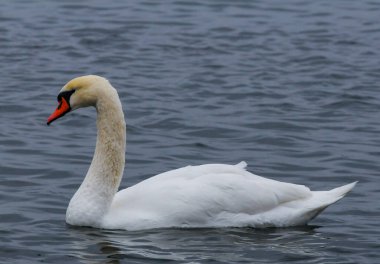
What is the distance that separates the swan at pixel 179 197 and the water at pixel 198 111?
0.12m

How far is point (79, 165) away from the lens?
12.8 meters

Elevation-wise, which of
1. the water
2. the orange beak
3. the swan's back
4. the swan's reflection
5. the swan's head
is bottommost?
the water

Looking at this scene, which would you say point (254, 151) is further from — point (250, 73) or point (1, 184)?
point (250, 73)

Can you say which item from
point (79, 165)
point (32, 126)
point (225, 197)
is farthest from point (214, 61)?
point (225, 197)

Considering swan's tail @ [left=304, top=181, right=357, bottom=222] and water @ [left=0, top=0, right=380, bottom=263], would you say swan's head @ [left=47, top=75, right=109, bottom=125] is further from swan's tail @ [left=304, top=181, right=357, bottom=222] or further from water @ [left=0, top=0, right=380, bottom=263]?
swan's tail @ [left=304, top=181, right=357, bottom=222]

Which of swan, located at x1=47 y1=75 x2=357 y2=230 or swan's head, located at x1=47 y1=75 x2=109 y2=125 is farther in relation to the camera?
swan's head, located at x1=47 y1=75 x2=109 y2=125

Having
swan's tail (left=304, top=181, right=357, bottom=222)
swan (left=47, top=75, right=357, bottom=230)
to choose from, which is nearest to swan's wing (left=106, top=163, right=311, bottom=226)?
swan (left=47, top=75, right=357, bottom=230)

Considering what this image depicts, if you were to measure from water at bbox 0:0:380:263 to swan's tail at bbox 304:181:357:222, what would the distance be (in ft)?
0.48

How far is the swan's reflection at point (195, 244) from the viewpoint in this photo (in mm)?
9961

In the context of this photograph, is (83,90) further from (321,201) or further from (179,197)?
(321,201)

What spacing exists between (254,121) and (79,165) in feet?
8.89

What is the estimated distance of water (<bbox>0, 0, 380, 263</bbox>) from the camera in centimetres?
1040

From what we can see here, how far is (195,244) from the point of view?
10.3 m

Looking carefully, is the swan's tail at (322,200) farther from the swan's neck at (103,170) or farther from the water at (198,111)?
the swan's neck at (103,170)
